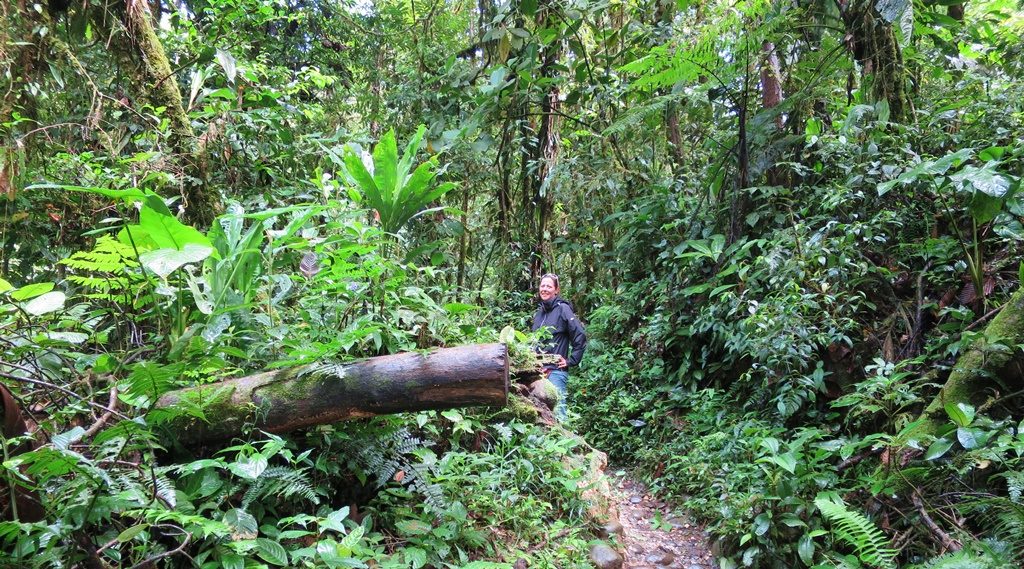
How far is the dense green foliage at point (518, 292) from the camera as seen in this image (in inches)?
91.1

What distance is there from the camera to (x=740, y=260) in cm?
539

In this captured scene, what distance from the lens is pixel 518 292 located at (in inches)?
311

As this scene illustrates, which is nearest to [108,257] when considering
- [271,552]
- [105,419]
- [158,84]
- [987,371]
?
[105,419]

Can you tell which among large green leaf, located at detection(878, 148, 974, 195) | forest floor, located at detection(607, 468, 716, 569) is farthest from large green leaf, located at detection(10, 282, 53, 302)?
large green leaf, located at detection(878, 148, 974, 195)

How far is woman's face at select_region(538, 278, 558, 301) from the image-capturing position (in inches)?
233

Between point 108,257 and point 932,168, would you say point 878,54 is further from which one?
point 108,257

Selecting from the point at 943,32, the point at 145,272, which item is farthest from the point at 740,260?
the point at 145,272

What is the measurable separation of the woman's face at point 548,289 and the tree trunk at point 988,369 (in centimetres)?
345

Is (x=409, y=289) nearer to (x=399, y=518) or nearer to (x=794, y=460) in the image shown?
(x=399, y=518)

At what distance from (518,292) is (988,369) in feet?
18.1

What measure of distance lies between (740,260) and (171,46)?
6198 mm

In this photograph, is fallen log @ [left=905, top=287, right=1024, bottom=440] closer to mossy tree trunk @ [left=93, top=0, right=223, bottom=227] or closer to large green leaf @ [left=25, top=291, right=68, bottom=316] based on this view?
large green leaf @ [left=25, top=291, right=68, bottom=316]

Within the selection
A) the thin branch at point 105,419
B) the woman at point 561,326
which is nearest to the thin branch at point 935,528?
the woman at point 561,326

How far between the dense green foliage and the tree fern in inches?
1.0
